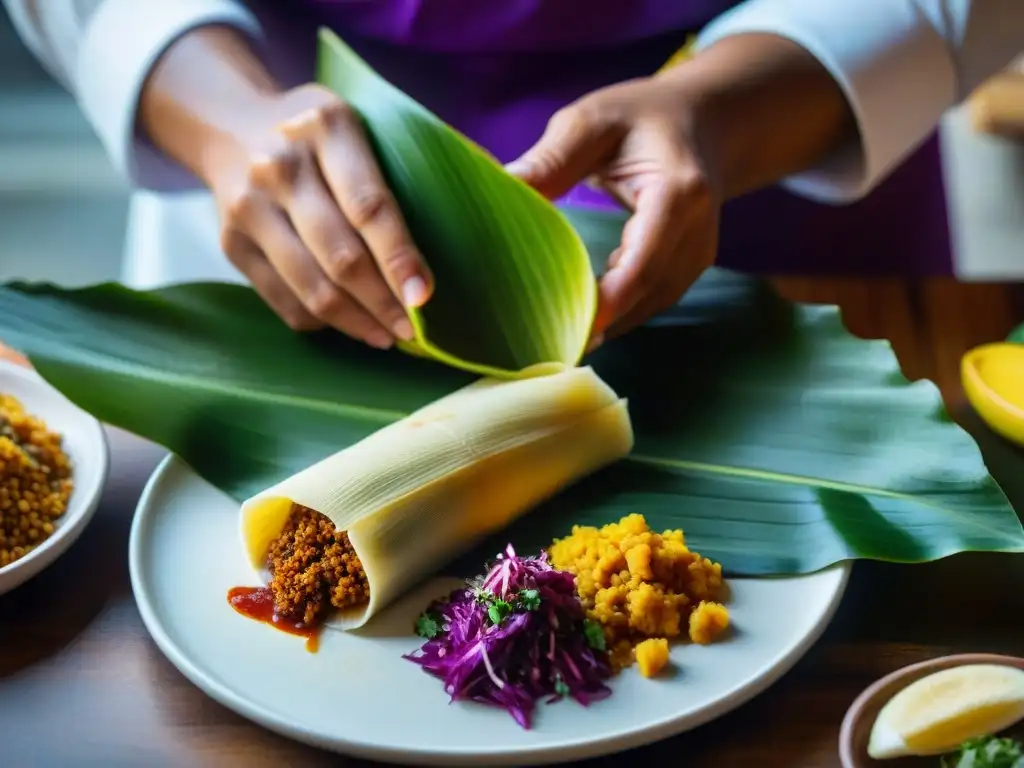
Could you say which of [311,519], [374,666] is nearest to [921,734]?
[374,666]

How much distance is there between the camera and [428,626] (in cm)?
97

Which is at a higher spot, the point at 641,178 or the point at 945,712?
the point at 641,178

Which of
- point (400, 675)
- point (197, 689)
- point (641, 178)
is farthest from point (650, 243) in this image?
point (197, 689)

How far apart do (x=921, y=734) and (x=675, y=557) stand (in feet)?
0.83

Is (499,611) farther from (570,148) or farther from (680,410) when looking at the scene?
(570,148)

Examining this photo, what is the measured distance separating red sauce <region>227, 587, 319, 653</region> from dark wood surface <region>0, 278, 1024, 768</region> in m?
0.08

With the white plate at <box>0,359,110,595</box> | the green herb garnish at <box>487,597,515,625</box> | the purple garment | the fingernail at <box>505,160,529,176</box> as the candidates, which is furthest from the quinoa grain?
the purple garment

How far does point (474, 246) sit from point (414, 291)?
0.36ft

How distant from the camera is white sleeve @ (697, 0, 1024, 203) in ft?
4.62

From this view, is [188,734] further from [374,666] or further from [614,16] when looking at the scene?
[614,16]

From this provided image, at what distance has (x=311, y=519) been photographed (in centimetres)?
104

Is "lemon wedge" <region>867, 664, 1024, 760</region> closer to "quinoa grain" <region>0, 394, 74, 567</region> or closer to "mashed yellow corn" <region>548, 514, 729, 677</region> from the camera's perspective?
"mashed yellow corn" <region>548, 514, 729, 677</region>

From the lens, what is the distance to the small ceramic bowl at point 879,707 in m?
0.81

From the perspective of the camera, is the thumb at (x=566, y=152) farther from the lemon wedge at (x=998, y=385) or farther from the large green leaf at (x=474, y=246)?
the lemon wedge at (x=998, y=385)
